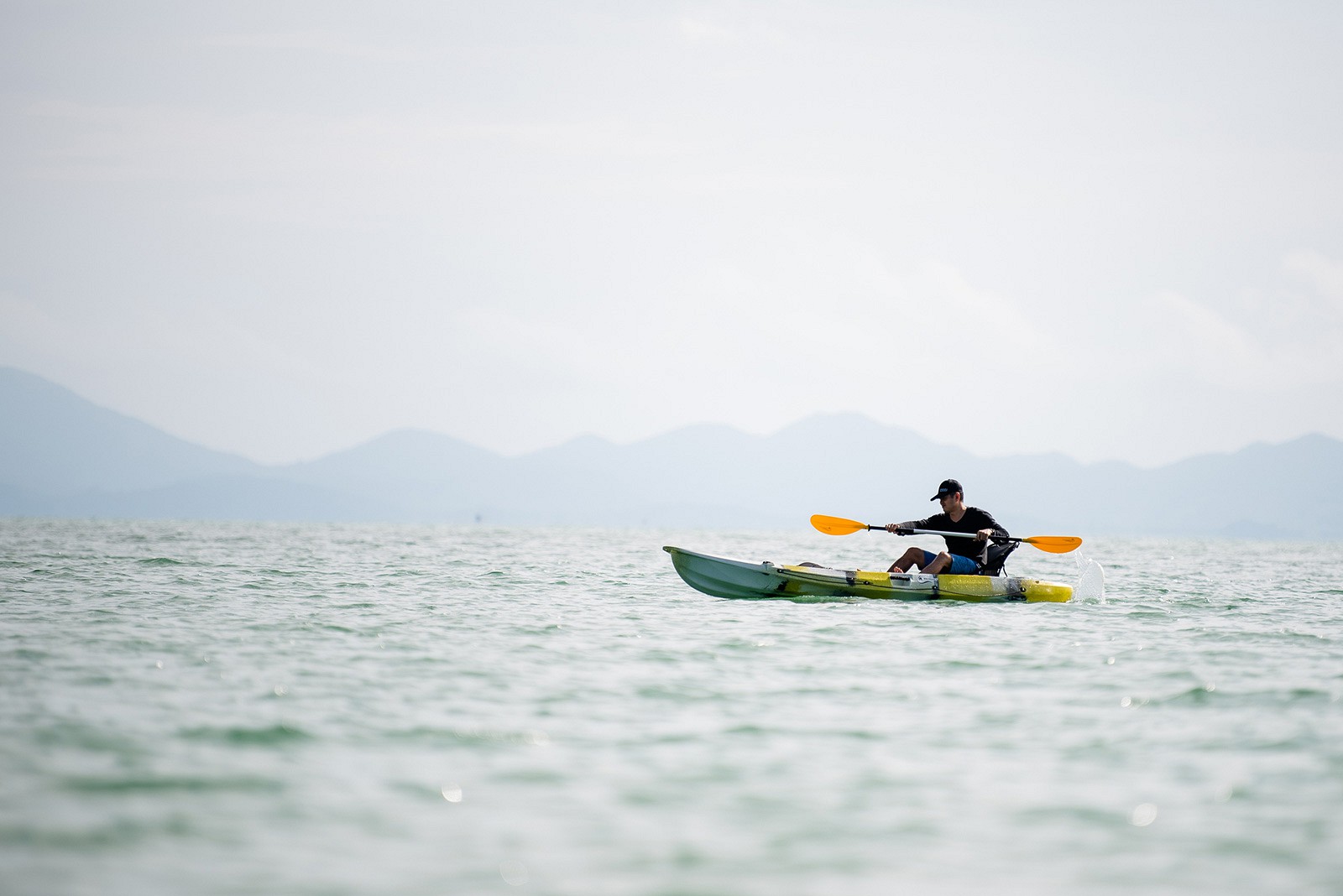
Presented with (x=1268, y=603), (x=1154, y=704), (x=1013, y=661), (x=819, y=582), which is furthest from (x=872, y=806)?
(x=1268, y=603)

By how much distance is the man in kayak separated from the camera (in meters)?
16.9

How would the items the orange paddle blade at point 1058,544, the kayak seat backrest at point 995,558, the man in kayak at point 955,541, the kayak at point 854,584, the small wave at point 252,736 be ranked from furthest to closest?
1. the orange paddle blade at point 1058,544
2. the kayak seat backrest at point 995,558
3. the man in kayak at point 955,541
4. the kayak at point 854,584
5. the small wave at point 252,736

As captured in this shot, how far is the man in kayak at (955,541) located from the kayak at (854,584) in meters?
0.26

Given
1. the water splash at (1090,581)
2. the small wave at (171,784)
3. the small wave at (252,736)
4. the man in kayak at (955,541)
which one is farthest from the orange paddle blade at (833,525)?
the small wave at (171,784)

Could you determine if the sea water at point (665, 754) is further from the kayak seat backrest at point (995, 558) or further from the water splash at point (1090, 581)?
the water splash at point (1090, 581)

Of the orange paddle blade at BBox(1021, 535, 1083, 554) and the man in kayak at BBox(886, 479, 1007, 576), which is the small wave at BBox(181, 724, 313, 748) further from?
the orange paddle blade at BBox(1021, 535, 1083, 554)

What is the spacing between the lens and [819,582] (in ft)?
55.2

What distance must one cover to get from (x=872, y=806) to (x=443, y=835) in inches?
89.7

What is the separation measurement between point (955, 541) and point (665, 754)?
415 inches

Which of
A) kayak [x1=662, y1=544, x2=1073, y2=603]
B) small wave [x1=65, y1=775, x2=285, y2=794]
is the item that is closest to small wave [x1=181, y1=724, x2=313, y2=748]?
small wave [x1=65, y1=775, x2=285, y2=794]

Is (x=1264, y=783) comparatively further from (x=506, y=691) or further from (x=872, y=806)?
(x=506, y=691)

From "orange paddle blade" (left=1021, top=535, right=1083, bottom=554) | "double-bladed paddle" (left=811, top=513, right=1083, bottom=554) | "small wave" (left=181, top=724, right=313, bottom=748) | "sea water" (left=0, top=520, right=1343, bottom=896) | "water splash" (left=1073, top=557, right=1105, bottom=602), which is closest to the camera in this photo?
"sea water" (left=0, top=520, right=1343, bottom=896)

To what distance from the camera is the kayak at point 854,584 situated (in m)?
16.8

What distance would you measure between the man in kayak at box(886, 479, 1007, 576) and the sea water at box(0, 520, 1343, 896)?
1838 millimetres
